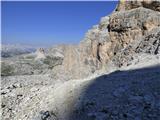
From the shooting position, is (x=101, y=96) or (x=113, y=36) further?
(x=113, y=36)

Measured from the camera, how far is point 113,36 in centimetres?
3269

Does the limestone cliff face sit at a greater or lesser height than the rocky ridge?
greater

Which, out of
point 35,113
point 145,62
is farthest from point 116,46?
point 35,113

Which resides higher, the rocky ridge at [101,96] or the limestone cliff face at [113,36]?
the limestone cliff face at [113,36]

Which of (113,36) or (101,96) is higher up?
(113,36)

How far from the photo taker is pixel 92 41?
3834 centimetres

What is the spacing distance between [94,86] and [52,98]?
1.90m

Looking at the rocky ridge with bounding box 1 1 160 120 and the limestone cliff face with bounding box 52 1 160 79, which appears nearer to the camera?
the rocky ridge with bounding box 1 1 160 120

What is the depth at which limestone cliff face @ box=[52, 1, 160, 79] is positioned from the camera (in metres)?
29.2

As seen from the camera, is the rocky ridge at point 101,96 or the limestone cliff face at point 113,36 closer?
the rocky ridge at point 101,96

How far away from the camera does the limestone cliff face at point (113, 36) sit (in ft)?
95.8

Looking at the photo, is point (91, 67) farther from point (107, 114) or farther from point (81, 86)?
point (107, 114)

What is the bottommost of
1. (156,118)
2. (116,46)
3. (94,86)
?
(156,118)

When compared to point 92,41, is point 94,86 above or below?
below
